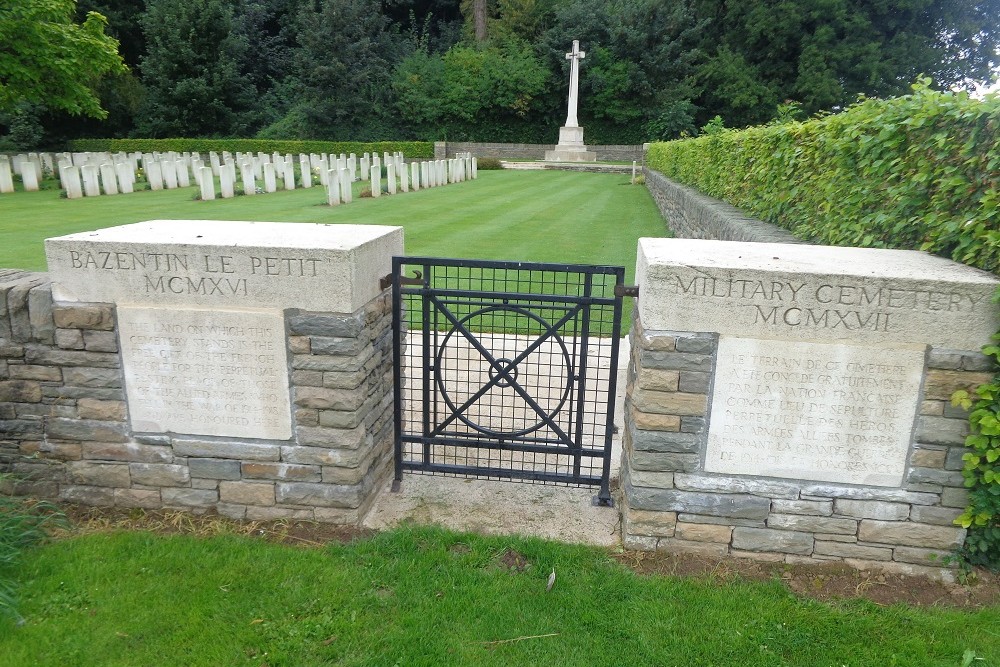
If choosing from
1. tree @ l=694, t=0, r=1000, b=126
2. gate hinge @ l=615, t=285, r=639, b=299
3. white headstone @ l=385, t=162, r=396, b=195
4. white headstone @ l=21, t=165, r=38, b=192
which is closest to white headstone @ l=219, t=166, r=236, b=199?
white headstone @ l=385, t=162, r=396, b=195

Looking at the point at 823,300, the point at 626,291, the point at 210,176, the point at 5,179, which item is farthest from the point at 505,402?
the point at 5,179

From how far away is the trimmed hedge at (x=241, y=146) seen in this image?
31.7 meters

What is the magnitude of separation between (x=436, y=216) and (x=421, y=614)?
35.2 ft


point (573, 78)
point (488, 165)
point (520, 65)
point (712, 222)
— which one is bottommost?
point (488, 165)

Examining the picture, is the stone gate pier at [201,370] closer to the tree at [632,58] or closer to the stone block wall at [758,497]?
the stone block wall at [758,497]

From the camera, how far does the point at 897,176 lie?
376cm

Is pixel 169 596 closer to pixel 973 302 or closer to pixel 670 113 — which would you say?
pixel 973 302

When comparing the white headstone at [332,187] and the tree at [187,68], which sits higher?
the tree at [187,68]

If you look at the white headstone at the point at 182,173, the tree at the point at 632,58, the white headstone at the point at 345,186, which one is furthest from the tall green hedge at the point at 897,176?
the tree at the point at 632,58

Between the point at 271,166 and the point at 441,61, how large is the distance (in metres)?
26.2

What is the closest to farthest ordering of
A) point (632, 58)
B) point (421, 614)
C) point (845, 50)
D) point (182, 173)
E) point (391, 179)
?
point (421, 614)
point (391, 179)
point (182, 173)
point (845, 50)
point (632, 58)

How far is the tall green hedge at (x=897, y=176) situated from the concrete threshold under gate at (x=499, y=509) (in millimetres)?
1980

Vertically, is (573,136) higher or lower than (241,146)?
higher

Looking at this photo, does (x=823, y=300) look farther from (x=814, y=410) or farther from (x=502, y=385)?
(x=502, y=385)
